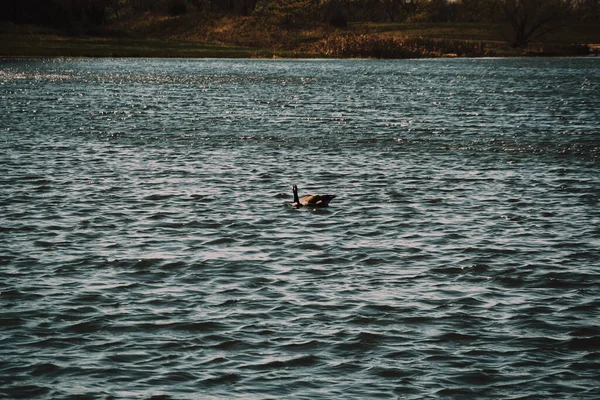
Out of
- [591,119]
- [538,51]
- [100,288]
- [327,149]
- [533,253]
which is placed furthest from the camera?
[538,51]

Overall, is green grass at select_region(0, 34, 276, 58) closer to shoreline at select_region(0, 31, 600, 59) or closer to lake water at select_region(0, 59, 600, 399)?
shoreline at select_region(0, 31, 600, 59)

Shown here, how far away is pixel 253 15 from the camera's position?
191 m

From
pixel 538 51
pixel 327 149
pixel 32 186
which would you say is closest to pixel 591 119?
pixel 327 149

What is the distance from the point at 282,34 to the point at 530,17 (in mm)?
48553

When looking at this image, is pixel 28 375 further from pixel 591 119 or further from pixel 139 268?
pixel 591 119

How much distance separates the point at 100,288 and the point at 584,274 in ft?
35.1

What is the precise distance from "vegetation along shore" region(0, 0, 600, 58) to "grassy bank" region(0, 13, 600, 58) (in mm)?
180

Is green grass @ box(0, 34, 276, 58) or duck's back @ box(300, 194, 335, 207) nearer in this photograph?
duck's back @ box(300, 194, 335, 207)

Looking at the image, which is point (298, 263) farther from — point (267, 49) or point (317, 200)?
point (267, 49)

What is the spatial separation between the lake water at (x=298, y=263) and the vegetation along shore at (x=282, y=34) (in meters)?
93.5

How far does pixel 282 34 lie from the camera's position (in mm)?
174875

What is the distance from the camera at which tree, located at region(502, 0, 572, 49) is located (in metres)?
173

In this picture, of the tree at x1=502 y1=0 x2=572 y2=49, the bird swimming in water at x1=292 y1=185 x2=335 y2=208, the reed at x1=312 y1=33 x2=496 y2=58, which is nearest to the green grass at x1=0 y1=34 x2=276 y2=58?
the reed at x1=312 y1=33 x2=496 y2=58

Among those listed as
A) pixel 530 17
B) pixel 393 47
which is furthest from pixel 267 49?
pixel 530 17
